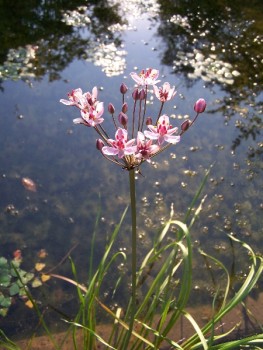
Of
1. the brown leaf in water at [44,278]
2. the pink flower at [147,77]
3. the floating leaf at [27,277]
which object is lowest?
the brown leaf in water at [44,278]

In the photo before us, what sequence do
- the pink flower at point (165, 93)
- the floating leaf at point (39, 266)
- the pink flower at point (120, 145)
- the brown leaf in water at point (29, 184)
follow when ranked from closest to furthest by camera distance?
the pink flower at point (120, 145)
the pink flower at point (165, 93)
the floating leaf at point (39, 266)
the brown leaf in water at point (29, 184)

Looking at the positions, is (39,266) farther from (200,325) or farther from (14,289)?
(200,325)

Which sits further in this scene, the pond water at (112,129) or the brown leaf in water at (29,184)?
the brown leaf in water at (29,184)

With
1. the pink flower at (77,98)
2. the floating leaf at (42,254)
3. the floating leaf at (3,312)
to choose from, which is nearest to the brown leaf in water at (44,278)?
the floating leaf at (42,254)

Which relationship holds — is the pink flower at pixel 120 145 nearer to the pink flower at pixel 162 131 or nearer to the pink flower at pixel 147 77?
the pink flower at pixel 162 131

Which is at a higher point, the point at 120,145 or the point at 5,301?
the point at 120,145

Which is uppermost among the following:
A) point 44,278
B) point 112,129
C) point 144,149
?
point 144,149

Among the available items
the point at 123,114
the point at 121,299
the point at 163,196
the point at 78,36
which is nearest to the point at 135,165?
the point at 123,114

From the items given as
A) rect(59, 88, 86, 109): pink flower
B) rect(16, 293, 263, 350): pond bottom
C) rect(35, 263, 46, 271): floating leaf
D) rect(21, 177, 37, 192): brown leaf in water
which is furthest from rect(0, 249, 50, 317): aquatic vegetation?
rect(59, 88, 86, 109): pink flower

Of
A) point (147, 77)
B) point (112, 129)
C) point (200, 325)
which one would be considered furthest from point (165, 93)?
point (112, 129)
